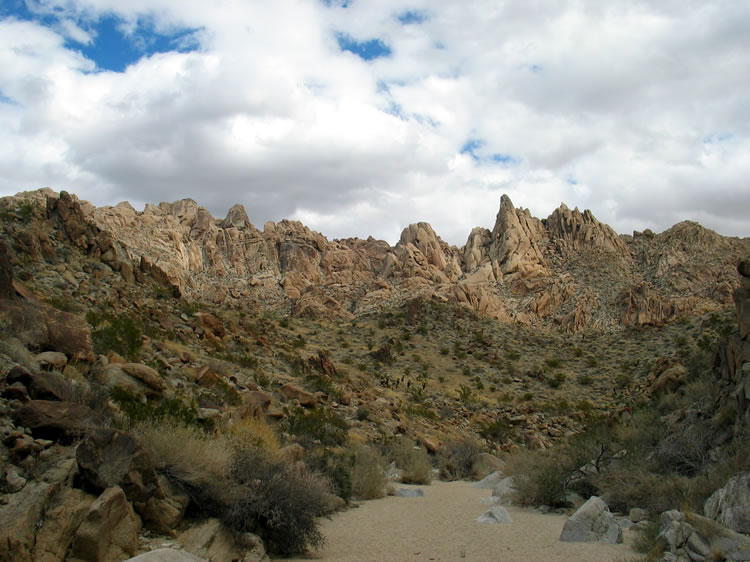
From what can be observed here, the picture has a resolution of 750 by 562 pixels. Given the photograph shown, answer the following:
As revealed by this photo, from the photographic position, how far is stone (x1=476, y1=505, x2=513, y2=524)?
10297 millimetres

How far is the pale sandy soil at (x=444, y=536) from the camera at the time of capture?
7.75m

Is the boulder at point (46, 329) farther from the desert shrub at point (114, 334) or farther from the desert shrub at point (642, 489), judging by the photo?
the desert shrub at point (642, 489)

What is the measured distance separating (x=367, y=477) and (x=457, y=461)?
252 inches

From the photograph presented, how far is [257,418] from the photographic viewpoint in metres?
13.3

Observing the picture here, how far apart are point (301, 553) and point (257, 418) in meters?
5.94

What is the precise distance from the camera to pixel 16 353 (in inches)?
332

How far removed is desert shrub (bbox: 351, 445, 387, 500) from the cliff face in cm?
3912

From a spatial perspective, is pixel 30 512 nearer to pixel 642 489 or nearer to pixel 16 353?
pixel 16 353

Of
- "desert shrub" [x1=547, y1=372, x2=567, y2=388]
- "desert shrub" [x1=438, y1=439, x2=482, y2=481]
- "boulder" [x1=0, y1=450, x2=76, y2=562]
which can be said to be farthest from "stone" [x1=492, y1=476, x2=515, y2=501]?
"desert shrub" [x1=547, y1=372, x2=567, y2=388]

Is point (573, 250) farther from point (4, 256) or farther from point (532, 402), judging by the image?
point (4, 256)

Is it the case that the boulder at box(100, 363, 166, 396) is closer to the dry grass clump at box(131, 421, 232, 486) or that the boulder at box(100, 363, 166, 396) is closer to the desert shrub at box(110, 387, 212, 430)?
the desert shrub at box(110, 387, 212, 430)

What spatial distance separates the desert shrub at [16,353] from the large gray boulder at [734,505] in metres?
10.0

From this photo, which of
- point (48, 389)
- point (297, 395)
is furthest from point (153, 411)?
point (297, 395)

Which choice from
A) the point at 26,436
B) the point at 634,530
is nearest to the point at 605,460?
the point at 634,530
